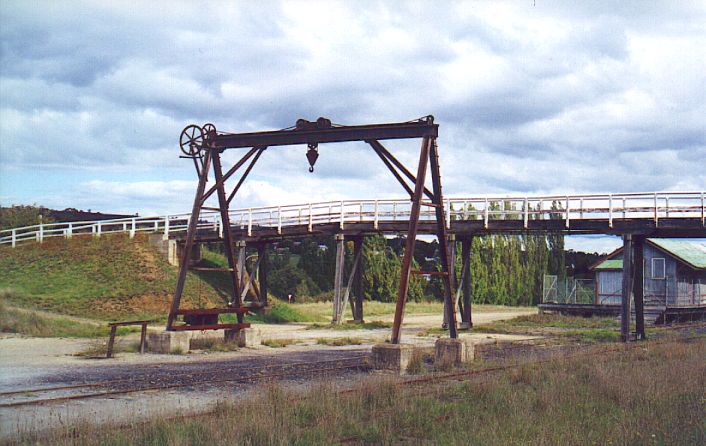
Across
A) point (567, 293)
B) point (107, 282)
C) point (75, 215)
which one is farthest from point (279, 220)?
point (75, 215)

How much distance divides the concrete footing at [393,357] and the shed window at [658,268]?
31.0m

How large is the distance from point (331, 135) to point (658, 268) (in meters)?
31.1

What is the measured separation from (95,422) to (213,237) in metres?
29.5

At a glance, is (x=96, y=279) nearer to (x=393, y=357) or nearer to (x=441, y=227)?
(x=441, y=227)

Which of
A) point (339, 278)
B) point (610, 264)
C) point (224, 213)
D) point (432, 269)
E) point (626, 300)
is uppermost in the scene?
point (224, 213)

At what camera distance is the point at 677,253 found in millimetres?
42188

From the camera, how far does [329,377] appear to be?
14.5 m

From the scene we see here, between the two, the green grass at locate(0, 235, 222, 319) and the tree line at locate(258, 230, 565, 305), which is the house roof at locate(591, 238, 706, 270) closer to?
the tree line at locate(258, 230, 565, 305)

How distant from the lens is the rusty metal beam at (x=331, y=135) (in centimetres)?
1677

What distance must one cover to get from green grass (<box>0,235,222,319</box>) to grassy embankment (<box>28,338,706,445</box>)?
2450cm

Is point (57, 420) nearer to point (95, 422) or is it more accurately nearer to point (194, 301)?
point (95, 422)

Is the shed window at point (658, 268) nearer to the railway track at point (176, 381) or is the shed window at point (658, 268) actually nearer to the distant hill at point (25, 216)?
the railway track at point (176, 381)

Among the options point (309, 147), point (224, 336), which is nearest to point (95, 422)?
point (309, 147)

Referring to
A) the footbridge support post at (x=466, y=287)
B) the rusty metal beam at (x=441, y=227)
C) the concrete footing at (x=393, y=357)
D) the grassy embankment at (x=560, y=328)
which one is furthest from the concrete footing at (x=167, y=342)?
the footbridge support post at (x=466, y=287)
